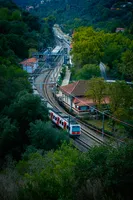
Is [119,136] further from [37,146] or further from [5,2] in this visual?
[5,2]

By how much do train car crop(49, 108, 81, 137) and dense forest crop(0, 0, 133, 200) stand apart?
102 cm

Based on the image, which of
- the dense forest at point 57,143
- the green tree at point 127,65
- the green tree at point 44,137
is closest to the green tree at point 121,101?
the dense forest at point 57,143

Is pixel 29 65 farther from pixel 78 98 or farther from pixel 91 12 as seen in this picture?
pixel 91 12

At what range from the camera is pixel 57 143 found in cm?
1169

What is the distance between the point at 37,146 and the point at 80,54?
591 inches

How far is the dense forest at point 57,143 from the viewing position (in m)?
5.66

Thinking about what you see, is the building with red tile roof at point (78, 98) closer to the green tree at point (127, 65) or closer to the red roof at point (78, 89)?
the red roof at point (78, 89)

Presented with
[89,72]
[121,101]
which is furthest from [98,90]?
[89,72]

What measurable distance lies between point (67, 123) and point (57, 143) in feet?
8.13

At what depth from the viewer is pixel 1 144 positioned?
458 inches

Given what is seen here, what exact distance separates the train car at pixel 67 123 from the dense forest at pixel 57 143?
102cm

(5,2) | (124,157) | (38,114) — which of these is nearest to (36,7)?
(5,2)

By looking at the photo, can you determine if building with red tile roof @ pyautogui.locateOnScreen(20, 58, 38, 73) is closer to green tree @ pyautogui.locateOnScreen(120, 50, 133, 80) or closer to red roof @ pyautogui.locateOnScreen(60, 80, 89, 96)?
green tree @ pyautogui.locateOnScreen(120, 50, 133, 80)

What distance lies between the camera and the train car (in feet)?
44.9
